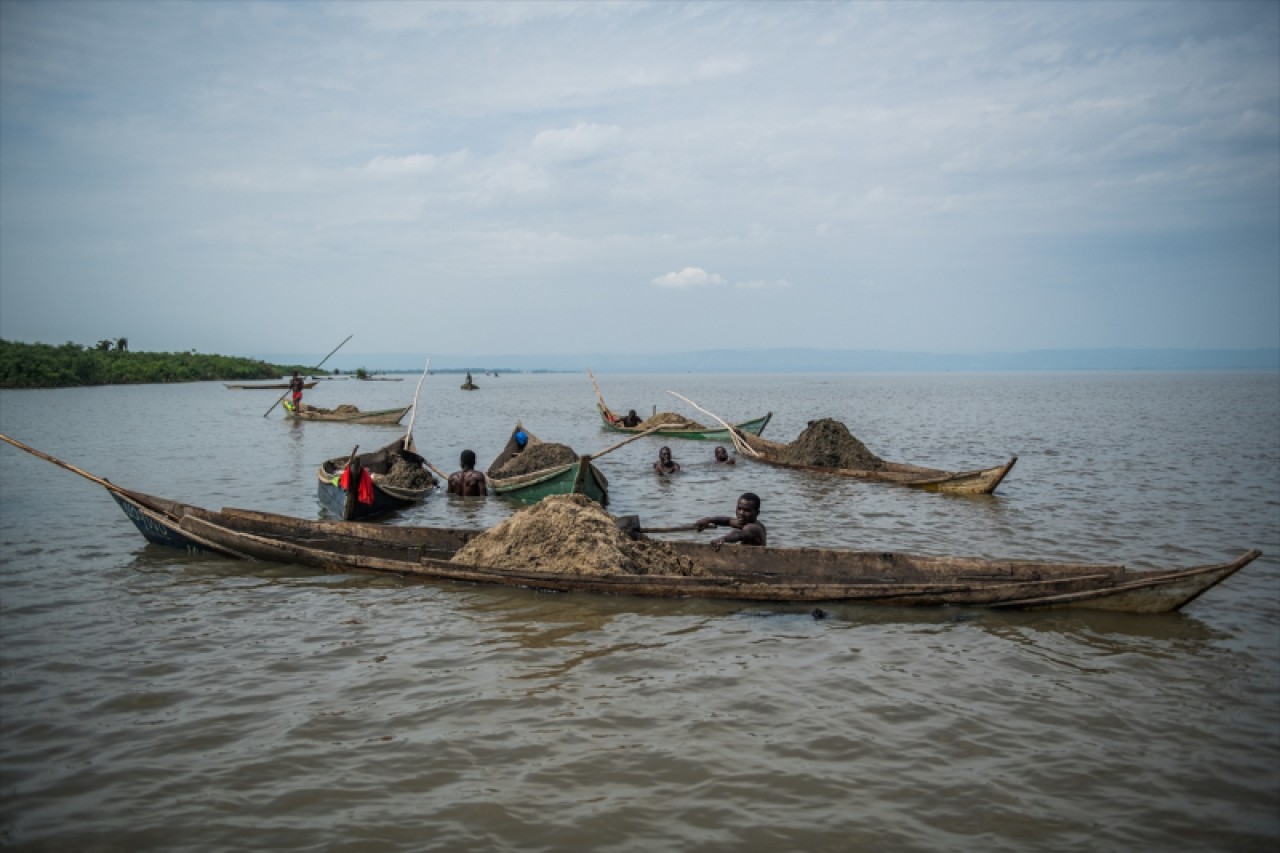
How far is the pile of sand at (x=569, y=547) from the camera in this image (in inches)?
324

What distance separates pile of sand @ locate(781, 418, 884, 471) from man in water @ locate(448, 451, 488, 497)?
8.05 metres

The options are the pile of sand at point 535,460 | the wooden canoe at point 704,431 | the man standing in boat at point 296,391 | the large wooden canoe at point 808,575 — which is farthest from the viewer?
the man standing in boat at point 296,391

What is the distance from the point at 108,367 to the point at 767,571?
79.7 meters

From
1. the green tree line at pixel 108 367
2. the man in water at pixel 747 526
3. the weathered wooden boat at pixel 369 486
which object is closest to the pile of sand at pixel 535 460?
the weathered wooden boat at pixel 369 486

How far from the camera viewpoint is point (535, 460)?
1577 cm

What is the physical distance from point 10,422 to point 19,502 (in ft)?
77.8

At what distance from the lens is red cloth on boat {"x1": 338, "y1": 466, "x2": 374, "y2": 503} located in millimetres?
12109

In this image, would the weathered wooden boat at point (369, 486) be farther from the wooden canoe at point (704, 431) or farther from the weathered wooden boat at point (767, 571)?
the wooden canoe at point (704, 431)

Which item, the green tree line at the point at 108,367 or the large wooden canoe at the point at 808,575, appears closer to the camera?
the large wooden canoe at the point at 808,575

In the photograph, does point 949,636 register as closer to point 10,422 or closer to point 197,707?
point 197,707

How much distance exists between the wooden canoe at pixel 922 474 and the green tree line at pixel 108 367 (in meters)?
42.9

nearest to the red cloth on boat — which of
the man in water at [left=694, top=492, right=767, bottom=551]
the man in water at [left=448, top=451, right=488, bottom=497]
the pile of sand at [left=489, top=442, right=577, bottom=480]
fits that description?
the man in water at [left=448, top=451, right=488, bottom=497]

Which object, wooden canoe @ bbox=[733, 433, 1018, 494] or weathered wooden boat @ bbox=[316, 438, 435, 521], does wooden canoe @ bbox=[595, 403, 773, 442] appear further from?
weathered wooden boat @ bbox=[316, 438, 435, 521]

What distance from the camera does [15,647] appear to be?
21.8ft
